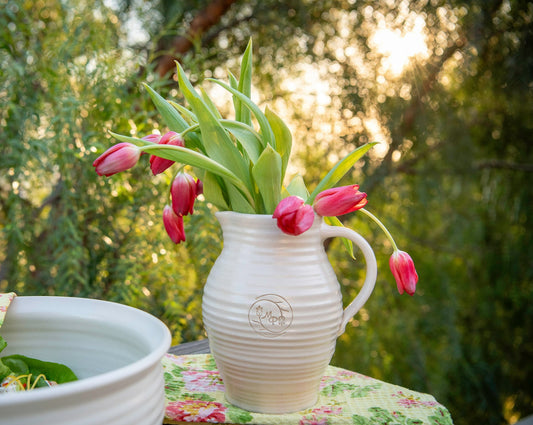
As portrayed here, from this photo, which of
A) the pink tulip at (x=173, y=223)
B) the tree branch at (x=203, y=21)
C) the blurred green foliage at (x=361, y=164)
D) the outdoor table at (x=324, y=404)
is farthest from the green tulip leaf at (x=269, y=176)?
the tree branch at (x=203, y=21)

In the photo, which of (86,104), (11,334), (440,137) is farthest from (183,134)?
(440,137)

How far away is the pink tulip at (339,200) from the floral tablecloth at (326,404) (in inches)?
8.2

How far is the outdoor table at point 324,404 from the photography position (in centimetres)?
52

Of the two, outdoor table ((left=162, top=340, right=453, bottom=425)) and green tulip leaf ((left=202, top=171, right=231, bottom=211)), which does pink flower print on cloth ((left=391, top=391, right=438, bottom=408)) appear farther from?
green tulip leaf ((left=202, top=171, right=231, bottom=211))

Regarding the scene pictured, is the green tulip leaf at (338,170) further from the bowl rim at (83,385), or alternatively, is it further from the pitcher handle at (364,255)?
the bowl rim at (83,385)

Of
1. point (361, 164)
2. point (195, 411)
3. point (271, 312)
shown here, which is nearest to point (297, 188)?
point (271, 312)

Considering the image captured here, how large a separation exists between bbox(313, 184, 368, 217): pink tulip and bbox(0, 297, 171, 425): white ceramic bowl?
7.6 inches

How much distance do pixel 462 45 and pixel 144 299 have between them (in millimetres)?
1138

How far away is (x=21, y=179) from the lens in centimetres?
109

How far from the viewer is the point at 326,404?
568mm

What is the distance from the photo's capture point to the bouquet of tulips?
0.49m

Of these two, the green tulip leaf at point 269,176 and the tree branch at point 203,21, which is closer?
the green tulip leaf at point 269,176

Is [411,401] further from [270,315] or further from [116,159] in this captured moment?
[116,159]

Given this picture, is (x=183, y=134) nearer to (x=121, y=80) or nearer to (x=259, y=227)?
(x=259, y=227)
